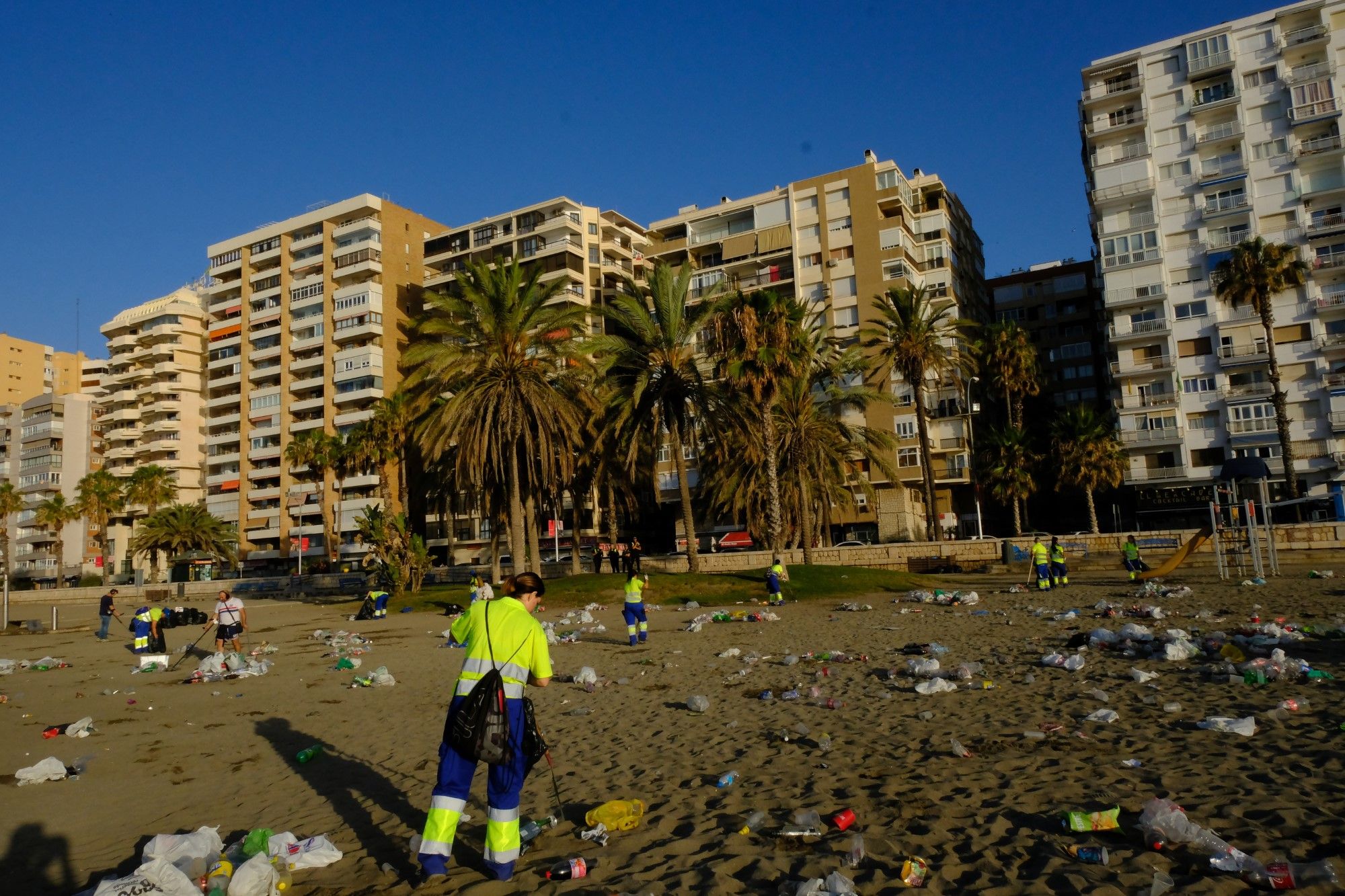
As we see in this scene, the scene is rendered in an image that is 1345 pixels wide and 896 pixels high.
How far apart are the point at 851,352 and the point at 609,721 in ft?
132

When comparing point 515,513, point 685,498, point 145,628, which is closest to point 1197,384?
point 685,498

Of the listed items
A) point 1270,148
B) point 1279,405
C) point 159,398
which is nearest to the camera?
point 1279,405

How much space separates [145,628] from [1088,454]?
51.4m

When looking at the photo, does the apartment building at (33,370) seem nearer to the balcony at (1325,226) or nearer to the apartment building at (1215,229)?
the apartment building at (1215,229)

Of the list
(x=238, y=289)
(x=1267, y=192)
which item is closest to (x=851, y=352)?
(x=1267, y=192)

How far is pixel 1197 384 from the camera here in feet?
187

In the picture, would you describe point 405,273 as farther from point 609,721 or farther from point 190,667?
point 609,721

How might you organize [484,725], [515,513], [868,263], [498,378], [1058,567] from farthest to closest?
1. [868,263]
2. [498,378]
3. [515,513]
4. [1058,567]
5. [484,725]

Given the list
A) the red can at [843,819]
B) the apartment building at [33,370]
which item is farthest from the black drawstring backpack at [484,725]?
the apartment building at [33,370]

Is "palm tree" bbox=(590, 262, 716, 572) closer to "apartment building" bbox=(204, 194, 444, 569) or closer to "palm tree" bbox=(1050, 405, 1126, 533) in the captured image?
"palm tree" bbox=(1050, 405, 1126, 533)

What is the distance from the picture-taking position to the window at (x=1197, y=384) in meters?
56.5

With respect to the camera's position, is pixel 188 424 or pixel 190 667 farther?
pixel 188 424

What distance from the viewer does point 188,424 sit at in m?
97.2

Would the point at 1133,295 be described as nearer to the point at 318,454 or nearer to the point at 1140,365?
the point at 1140,365
